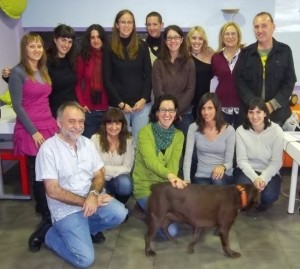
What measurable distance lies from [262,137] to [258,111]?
0.68 feet

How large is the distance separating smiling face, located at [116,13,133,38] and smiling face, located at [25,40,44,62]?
592 mm

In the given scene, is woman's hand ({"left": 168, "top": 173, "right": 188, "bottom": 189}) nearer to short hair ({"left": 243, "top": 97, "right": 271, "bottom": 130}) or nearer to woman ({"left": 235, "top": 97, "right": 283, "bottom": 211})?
woman ({"left": 235, "top": 97, "right": 283, "bottom": 211})

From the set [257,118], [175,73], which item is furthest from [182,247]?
[175,73]

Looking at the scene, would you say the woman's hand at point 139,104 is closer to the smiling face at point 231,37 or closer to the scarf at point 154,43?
the scarf at point 154,43

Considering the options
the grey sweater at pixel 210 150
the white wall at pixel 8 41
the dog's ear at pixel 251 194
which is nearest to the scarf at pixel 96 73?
the grey sweater at pixel 210 150

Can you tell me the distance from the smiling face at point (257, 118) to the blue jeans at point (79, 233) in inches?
42.4

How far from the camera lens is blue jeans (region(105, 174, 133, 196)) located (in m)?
2.65

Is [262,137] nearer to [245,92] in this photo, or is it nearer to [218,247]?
[245,92]

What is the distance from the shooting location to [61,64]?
271 cm

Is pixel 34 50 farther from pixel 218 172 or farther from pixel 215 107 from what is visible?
pixel 218 172

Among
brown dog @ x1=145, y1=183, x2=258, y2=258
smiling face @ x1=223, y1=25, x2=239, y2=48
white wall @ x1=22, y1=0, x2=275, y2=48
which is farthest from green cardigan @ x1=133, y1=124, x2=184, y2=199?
white wall @ x1=22, y1=0, x2=275, y2=48

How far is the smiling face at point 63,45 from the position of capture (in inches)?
104

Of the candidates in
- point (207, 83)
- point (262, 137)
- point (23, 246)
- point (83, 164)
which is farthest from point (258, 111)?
point (23, 246)

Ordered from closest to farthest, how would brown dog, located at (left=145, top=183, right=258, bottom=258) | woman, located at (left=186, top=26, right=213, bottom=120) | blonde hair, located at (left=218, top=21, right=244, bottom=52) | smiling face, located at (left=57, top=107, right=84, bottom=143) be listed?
smiling face, located at (left=57, top=107, right=84, bottom=143) < brown dog, located at (left=145, top=183, right=258, bottom=258) < blonde hair, located at (left=218, top=21, right=244, bottom=52) < woman, located at (left=186, top=26, right=213, bottom=120)
